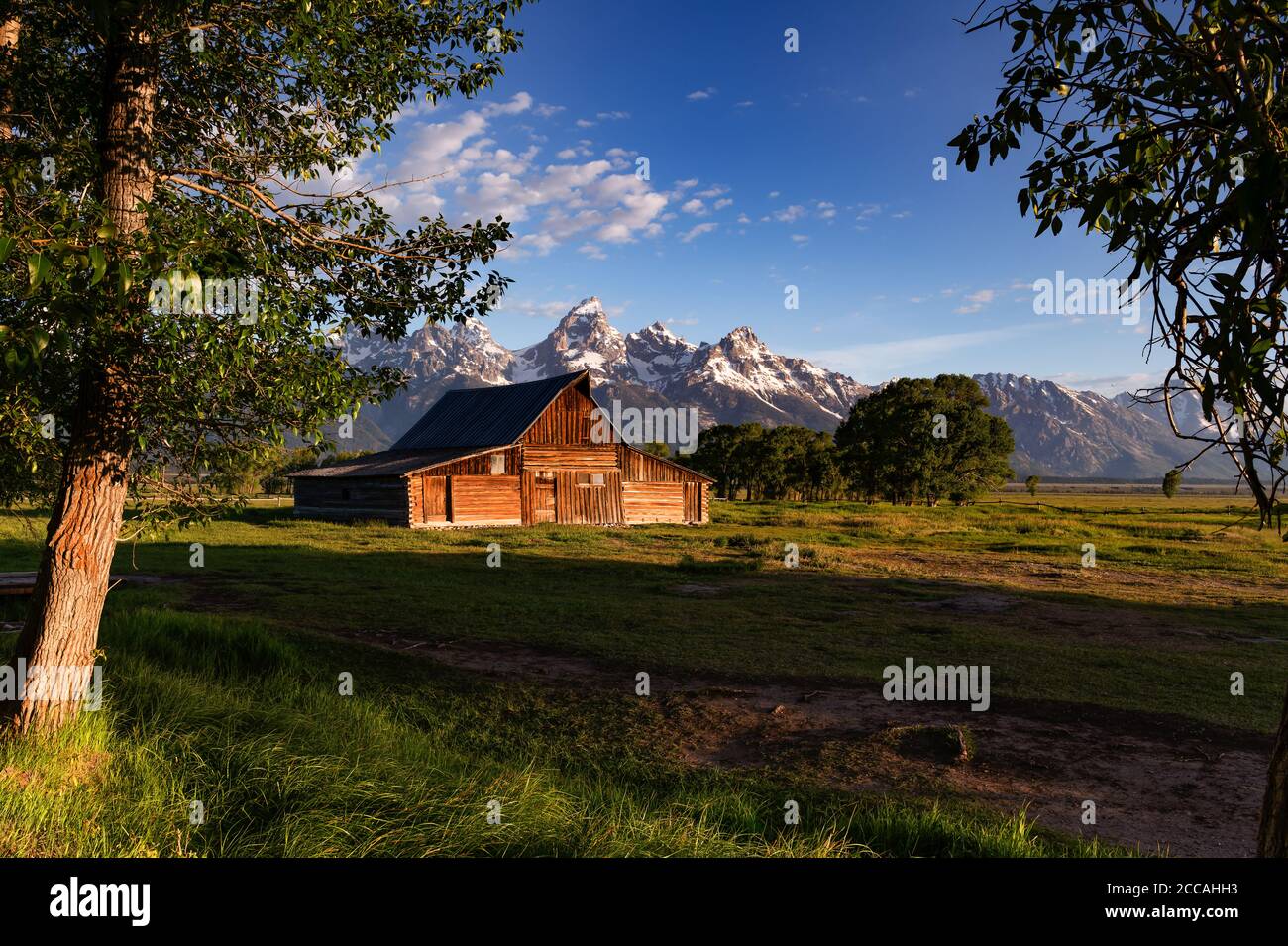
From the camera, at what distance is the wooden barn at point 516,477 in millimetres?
41375

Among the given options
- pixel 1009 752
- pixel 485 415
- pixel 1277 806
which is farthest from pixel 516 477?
pixel 1277 806

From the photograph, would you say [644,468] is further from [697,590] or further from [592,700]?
[592,700]

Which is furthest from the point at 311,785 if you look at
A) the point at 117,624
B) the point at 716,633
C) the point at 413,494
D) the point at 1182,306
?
the point at 413,494

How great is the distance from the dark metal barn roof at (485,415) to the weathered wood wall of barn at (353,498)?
5776mm

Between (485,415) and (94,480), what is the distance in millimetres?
42563

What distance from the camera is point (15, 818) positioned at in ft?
16.0

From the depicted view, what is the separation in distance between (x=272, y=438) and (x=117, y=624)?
20.1 ft

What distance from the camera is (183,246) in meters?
5.23

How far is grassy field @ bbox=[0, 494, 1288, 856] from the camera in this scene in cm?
535

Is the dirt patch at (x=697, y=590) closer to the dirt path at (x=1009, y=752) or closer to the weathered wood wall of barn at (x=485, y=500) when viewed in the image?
the dirt path at (x=1009, y=752)

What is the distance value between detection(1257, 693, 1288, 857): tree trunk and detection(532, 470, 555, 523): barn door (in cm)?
4135

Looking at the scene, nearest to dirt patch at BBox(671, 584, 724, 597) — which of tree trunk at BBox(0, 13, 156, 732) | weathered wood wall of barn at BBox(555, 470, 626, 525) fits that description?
tree trunk at BBox(0, 13, 156, 732)

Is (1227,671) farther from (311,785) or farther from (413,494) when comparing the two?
(413,494)

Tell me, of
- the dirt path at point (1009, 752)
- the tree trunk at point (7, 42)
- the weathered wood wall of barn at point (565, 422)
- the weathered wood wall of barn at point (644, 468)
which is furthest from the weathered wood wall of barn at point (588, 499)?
the tree trunk at point (7, 42)
